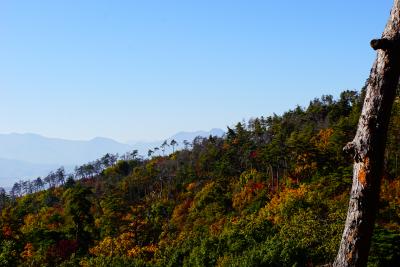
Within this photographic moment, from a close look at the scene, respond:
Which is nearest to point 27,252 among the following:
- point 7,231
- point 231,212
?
point 7,231

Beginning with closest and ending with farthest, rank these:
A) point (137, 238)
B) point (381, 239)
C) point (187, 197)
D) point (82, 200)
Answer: point (381, 239) < point (82, 200) < point (137, 238) < point (187, 197)

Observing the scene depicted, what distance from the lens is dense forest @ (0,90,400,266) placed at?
108 feet

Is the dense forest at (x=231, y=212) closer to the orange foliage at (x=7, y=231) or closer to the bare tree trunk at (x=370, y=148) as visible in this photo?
the orange foliage at (x=7, y=231)

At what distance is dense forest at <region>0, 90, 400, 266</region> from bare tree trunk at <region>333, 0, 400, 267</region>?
6.25 m

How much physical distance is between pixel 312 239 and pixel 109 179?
105367 millimetres

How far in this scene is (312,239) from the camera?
31188 millimetres

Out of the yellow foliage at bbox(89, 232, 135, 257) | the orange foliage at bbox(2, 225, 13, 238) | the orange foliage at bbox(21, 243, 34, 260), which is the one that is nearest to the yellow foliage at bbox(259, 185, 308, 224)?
the yellow foliage at bbox(89, 232, 135, 257)

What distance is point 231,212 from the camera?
71.4 meters

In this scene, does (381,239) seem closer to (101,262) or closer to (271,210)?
(101,262)

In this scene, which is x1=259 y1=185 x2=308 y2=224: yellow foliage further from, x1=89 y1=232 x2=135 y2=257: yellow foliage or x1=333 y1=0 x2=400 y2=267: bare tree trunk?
x1=333 y1=0 x2=400 y2=267: bare tree trunk

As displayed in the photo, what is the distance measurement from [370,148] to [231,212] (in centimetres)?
6753

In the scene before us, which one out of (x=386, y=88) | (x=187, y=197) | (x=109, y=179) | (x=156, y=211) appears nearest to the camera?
(x=386, y=88)

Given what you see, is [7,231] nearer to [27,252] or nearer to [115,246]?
[27,252]

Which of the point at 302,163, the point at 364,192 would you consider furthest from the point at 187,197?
the point at 364,192
